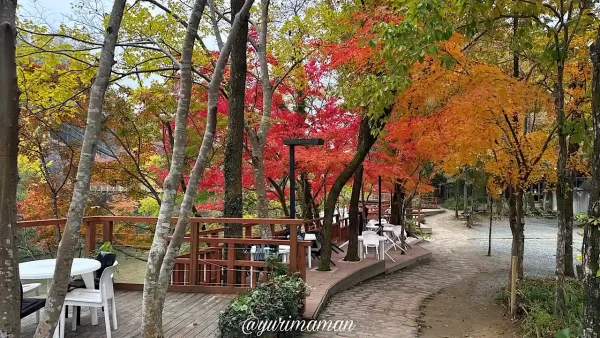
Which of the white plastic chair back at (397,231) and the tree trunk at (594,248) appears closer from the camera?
the tree trunk at (594,248)

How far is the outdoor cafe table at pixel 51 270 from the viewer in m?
3.76

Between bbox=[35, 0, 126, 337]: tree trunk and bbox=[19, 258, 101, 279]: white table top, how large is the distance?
171 cm

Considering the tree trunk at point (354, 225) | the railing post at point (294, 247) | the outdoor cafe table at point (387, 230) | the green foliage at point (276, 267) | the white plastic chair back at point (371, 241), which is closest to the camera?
the green foliage at point (276, 267)

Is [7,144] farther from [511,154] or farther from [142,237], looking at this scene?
[142,237]

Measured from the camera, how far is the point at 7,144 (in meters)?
1.79

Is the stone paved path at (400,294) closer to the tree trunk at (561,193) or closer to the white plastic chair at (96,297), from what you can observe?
the tree trunk at (561,193)

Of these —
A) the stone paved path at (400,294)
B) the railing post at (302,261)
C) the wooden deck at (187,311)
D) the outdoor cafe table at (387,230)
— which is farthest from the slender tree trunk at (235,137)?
the outdoor cafe table at (387,230)

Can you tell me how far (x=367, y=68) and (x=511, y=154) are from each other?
3.16 metres

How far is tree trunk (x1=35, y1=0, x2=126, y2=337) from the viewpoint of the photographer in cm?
213

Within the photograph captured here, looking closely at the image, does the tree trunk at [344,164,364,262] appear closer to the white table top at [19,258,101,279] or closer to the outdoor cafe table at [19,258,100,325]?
the outdoor cafe table at [19,258,100,325]

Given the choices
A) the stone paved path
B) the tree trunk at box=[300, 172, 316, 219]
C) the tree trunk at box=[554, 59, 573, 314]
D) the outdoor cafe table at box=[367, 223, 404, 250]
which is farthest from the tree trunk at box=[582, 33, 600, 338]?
the tree trunk at box=[300, 172, 316, 219]

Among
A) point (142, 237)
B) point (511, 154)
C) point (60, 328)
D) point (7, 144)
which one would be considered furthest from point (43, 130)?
point (511, 154)

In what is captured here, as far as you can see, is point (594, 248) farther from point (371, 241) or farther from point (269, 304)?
point (371, 241)

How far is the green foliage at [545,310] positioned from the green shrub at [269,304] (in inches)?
99.5
